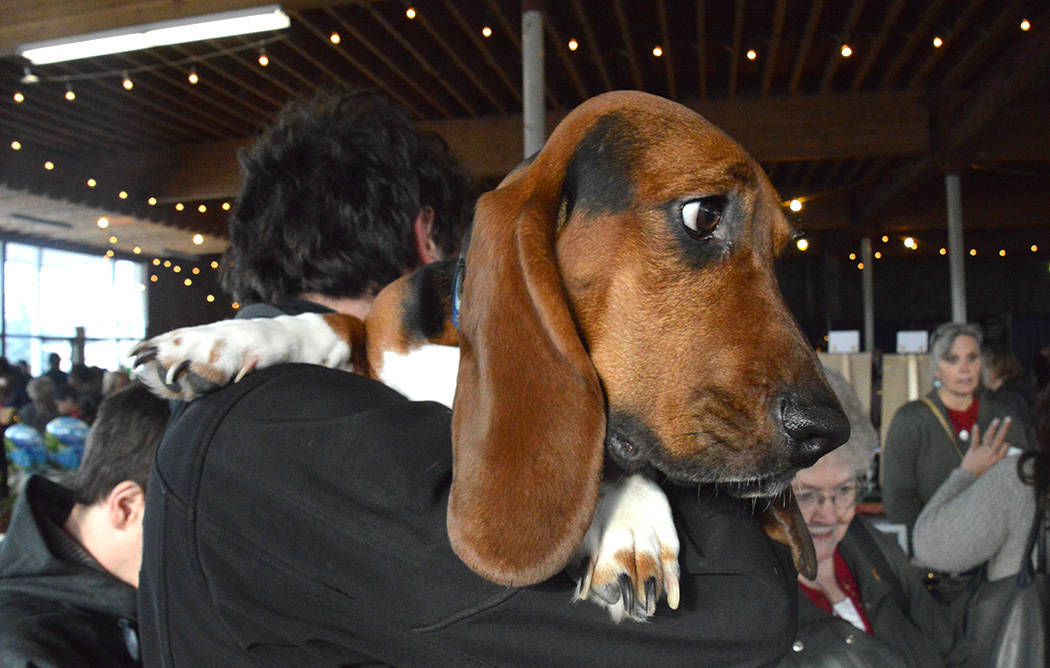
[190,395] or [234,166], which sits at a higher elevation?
[234,166]

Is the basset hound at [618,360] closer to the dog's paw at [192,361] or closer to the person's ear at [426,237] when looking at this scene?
the dog's paw at [192,361]

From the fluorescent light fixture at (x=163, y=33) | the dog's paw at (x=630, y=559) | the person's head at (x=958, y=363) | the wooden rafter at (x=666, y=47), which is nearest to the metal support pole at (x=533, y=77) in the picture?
the wooden rafter at (x=666, y=47)

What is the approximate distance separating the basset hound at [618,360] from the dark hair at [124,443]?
4.37 ft

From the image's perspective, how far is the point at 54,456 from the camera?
4656 millimetres

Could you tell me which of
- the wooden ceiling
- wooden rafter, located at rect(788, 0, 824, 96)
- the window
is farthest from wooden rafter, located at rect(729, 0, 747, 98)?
the window

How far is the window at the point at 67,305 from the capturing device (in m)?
18.5

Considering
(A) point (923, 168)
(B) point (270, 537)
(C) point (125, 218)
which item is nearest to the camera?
(B) point (270, 537)

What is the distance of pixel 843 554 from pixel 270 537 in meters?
1.83

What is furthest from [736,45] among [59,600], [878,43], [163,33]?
[59,600]

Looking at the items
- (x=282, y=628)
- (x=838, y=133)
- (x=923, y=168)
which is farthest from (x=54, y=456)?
(x=923, y=168)

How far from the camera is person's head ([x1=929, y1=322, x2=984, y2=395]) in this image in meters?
4.92

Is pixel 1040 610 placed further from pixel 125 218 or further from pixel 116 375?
pixel 125 218

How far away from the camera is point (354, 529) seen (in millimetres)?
1082

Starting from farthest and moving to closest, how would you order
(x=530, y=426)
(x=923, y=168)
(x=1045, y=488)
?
(x=923, y=168)
(x=1045, y=488)
(x=530, y=426)
